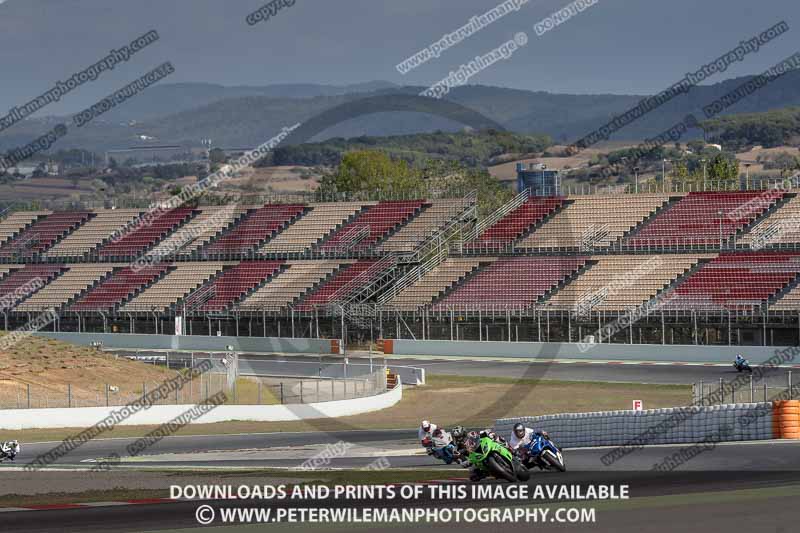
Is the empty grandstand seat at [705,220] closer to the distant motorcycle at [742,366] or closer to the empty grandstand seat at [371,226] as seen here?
the distant motorcycle at [742,366]

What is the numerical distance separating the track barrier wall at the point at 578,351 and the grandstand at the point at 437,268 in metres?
0.61

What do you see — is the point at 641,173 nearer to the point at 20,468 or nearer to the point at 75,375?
the point at 75,375

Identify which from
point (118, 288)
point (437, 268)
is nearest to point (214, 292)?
point (118, 288)

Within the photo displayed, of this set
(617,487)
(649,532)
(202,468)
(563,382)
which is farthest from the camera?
(563,382)

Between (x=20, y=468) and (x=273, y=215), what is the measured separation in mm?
50582

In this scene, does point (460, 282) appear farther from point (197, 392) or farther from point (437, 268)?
point (197, 392)

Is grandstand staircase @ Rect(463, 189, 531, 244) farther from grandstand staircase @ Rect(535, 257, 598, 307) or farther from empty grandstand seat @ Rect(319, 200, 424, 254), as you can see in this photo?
grandstand staircase @ Rect(535, 257, 598, 307)

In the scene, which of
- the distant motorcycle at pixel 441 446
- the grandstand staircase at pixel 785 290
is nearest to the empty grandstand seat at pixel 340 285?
the grandstand staircase at pixel 785 290

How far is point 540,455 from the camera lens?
1059 inches

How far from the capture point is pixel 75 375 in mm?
49844

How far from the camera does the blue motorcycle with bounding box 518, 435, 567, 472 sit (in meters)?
26.8

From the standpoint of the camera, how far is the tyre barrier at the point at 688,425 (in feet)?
102

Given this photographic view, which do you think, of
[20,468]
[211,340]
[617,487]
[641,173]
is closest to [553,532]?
[617,487]

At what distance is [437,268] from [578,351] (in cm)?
1318
